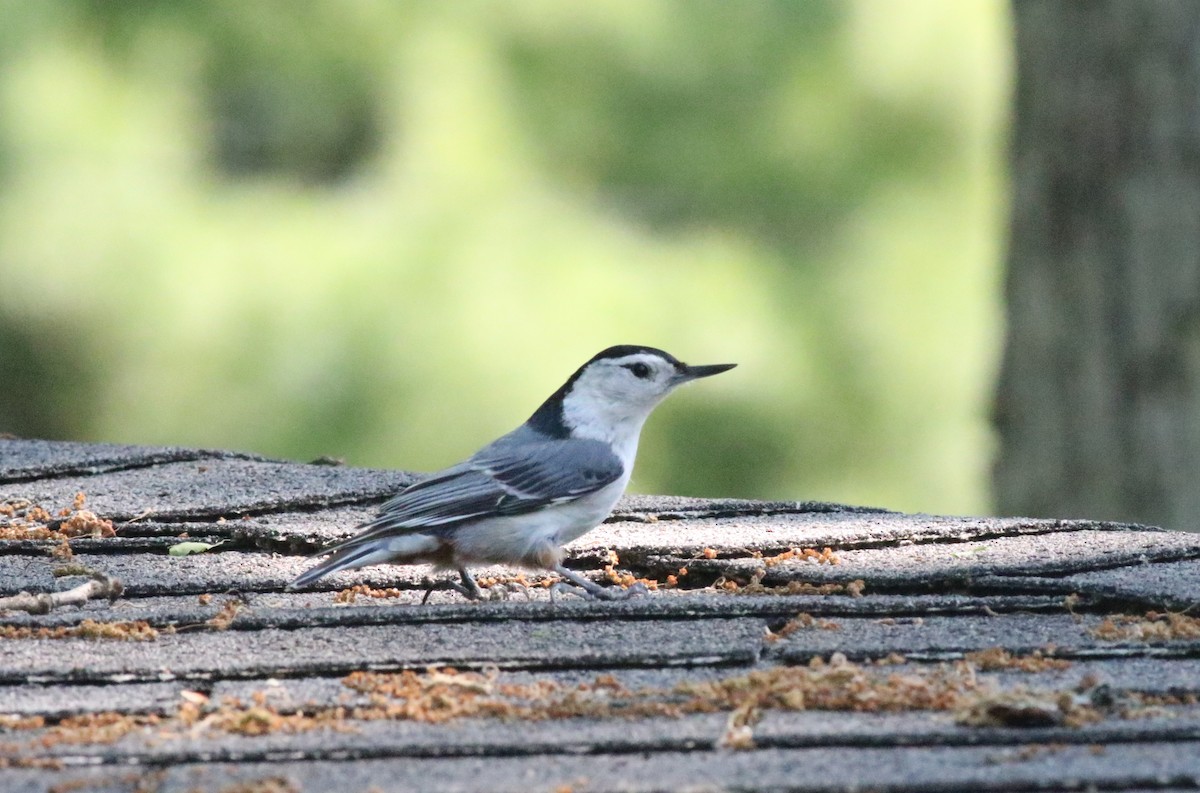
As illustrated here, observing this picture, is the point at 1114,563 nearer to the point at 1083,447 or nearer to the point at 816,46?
the point at 1083,447

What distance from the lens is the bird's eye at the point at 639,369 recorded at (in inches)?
163

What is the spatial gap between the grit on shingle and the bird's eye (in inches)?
21.3

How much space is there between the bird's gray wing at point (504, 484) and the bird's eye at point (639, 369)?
0.96ft

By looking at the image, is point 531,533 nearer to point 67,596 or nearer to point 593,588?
point 593,588

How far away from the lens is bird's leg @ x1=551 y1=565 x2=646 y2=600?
310 cm

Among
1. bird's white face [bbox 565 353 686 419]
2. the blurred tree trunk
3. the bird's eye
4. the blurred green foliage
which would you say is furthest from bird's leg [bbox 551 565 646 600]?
the blurred green foliage

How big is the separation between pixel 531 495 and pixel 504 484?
97 mm

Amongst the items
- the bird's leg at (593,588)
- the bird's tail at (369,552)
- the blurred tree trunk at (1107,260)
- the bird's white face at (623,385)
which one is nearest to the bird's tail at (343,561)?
the bird's tail at (369,552)

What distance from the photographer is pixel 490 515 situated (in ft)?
11.8

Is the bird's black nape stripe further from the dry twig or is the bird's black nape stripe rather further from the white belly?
the dry twig

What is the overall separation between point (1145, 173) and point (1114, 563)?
4749 mm

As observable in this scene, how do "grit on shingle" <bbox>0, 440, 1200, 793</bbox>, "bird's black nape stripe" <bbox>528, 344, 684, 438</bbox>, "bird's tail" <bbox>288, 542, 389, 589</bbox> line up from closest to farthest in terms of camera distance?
"grit on shingle" <bbox>0, 440, 1200, 793</bbox> → "bird's tail" <bbox>288, 542, 389, 589</bbox> → "bird's black nape stripe" <bbox>528, 344, 684, 438</bbox>

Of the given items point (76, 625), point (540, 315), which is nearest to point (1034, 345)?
point (540, 315)

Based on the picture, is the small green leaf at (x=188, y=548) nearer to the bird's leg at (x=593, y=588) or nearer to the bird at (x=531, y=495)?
the bird at (x=531, y=495)
